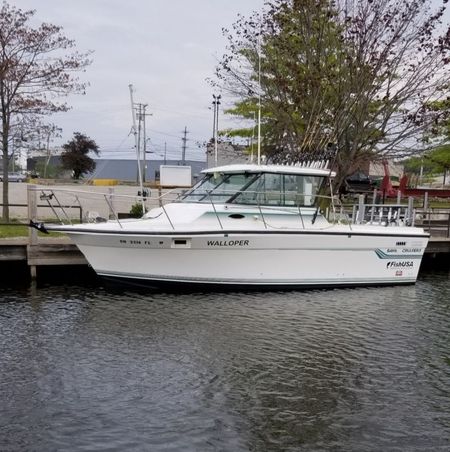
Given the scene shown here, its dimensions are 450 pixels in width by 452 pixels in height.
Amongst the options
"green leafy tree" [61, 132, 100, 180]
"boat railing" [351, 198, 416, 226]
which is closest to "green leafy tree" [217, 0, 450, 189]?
"boat railing" [351, 198, 416, 226]

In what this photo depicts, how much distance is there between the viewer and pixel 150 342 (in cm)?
884

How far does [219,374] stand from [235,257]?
4.81 metres

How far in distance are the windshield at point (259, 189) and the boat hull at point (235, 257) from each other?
1012 millimetres

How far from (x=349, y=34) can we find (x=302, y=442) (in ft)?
51.7

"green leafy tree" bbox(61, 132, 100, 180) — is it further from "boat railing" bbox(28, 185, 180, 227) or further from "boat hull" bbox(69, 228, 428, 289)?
"boat hull" bbox(69, 228, 428, 289)

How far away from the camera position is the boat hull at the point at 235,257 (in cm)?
1194

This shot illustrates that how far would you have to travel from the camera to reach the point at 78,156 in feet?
206

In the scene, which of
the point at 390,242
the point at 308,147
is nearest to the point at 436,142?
the point at 308,147

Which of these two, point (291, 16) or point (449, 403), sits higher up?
point (291, 16)

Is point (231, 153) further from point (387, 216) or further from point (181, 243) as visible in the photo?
point (181, 243)

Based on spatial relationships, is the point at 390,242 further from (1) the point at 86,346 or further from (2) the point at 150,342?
(1) the point at 86,346

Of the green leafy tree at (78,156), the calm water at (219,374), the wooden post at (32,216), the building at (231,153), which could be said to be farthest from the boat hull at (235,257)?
the green leafy tree at (78,156)

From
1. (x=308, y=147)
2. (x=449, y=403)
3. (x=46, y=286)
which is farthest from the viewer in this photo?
(x=308, y=147)

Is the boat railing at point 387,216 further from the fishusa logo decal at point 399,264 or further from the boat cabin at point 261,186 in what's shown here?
the boat cabin at point 261,186
